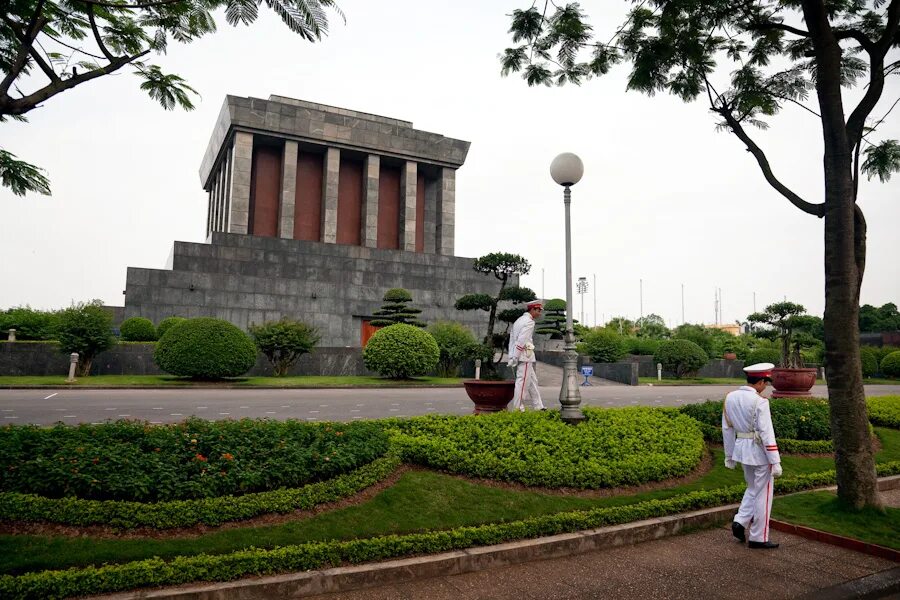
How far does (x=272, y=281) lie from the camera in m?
29.8

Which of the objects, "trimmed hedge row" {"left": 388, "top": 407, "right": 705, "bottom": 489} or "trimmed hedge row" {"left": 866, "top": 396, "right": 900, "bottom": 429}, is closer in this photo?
"trimmed hedge row" {"left": 388, "top": 407, "right": 705, "bottom": 489}

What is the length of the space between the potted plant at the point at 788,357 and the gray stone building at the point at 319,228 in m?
14.8

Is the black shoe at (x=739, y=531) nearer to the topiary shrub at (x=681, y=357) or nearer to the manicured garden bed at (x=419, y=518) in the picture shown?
the manicured garden bed at (x=419, y=518)

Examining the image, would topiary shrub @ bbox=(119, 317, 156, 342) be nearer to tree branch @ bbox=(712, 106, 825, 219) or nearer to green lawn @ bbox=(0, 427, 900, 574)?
green lawn @ bbox=(0, 427, 900, 574)

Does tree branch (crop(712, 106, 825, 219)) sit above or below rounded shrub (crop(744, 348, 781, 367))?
above

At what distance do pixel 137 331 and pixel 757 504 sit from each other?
2436cm

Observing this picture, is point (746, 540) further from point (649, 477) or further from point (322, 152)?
point (322, 152)

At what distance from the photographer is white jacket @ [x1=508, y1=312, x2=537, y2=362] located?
10.6 meters

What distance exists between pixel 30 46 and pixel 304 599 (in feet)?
19.4

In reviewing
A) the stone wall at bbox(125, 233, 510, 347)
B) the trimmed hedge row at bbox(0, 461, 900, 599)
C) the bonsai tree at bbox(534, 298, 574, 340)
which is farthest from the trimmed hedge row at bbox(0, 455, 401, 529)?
the bonsai tree at bbox(534, 298, 574, 340)

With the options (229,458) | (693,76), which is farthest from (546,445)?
(693,76)

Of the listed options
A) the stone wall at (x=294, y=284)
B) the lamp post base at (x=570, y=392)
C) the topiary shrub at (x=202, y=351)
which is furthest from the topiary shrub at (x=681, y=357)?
the lamp post base at (x=570, y=392)

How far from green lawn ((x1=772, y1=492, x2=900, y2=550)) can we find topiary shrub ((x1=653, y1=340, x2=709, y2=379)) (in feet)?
87.2

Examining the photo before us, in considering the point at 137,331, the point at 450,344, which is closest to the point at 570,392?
the point at 450,344
